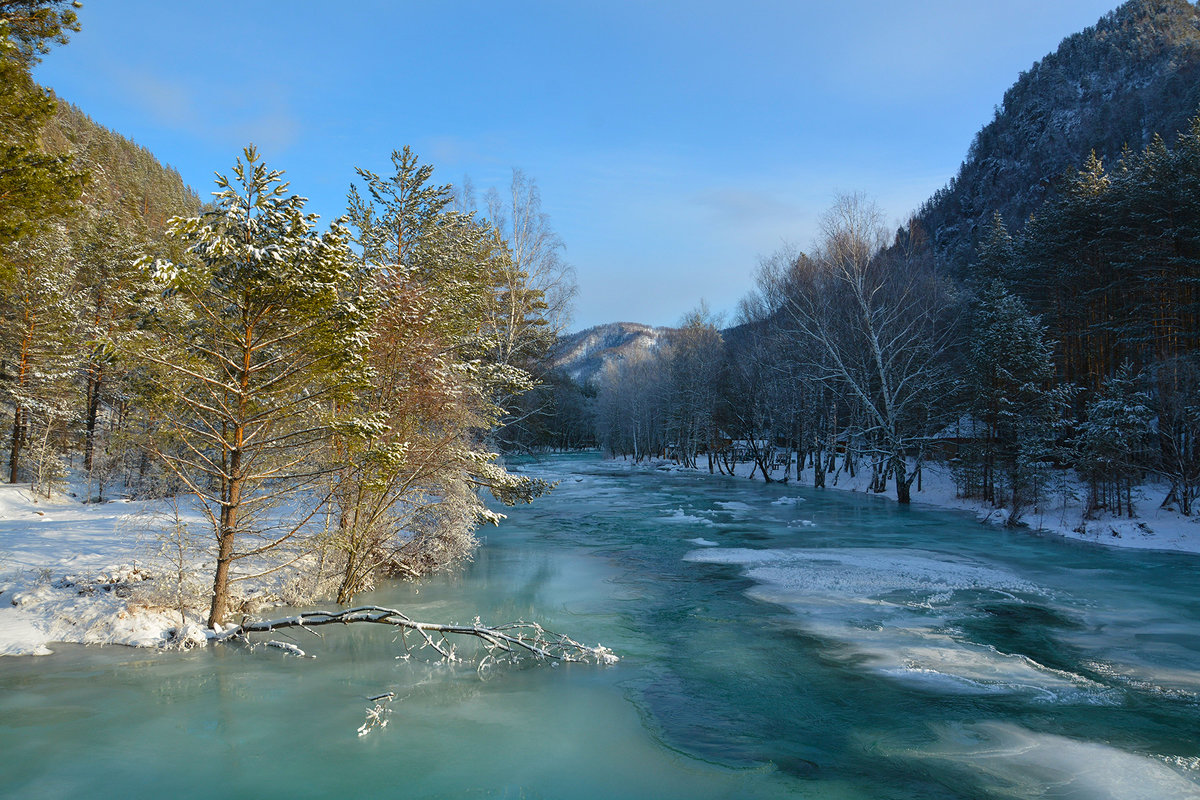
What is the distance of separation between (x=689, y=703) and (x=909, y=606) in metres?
6.31

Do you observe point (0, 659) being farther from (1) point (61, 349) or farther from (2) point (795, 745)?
(1) point (61, 349)

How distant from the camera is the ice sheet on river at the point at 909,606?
319 inches

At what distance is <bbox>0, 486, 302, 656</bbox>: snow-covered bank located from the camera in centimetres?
926

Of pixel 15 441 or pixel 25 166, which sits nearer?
pixel 25 166

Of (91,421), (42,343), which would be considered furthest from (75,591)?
(91,421)

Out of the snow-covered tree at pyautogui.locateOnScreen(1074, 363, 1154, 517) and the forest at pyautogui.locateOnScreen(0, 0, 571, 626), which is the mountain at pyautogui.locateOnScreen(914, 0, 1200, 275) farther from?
the forest at pyautogui.locateOnScreen(0, 0, 571, 626)

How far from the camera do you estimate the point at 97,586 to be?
410 inches

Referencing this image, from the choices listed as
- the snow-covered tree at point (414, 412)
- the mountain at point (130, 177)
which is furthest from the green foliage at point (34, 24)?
the mountain at point (130, 177)

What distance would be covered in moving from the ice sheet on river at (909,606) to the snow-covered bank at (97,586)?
10.1m

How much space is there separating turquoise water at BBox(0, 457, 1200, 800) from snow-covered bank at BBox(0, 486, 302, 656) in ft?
1.68

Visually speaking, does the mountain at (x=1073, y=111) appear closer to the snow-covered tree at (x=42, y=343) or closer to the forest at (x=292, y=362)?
the forest at (x=292, y=362)

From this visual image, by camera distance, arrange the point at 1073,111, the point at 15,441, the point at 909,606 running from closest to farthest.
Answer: the point at 909,606, the point at 15,441, the point at 1073,111

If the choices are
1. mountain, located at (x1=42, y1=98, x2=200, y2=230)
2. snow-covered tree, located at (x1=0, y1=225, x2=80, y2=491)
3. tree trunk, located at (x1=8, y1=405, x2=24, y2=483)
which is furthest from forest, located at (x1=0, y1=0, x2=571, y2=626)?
mountain, located at (x1=42, y1=98, x2=200, y2=230)

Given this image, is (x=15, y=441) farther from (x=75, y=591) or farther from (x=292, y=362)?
(x=292, y=362)
